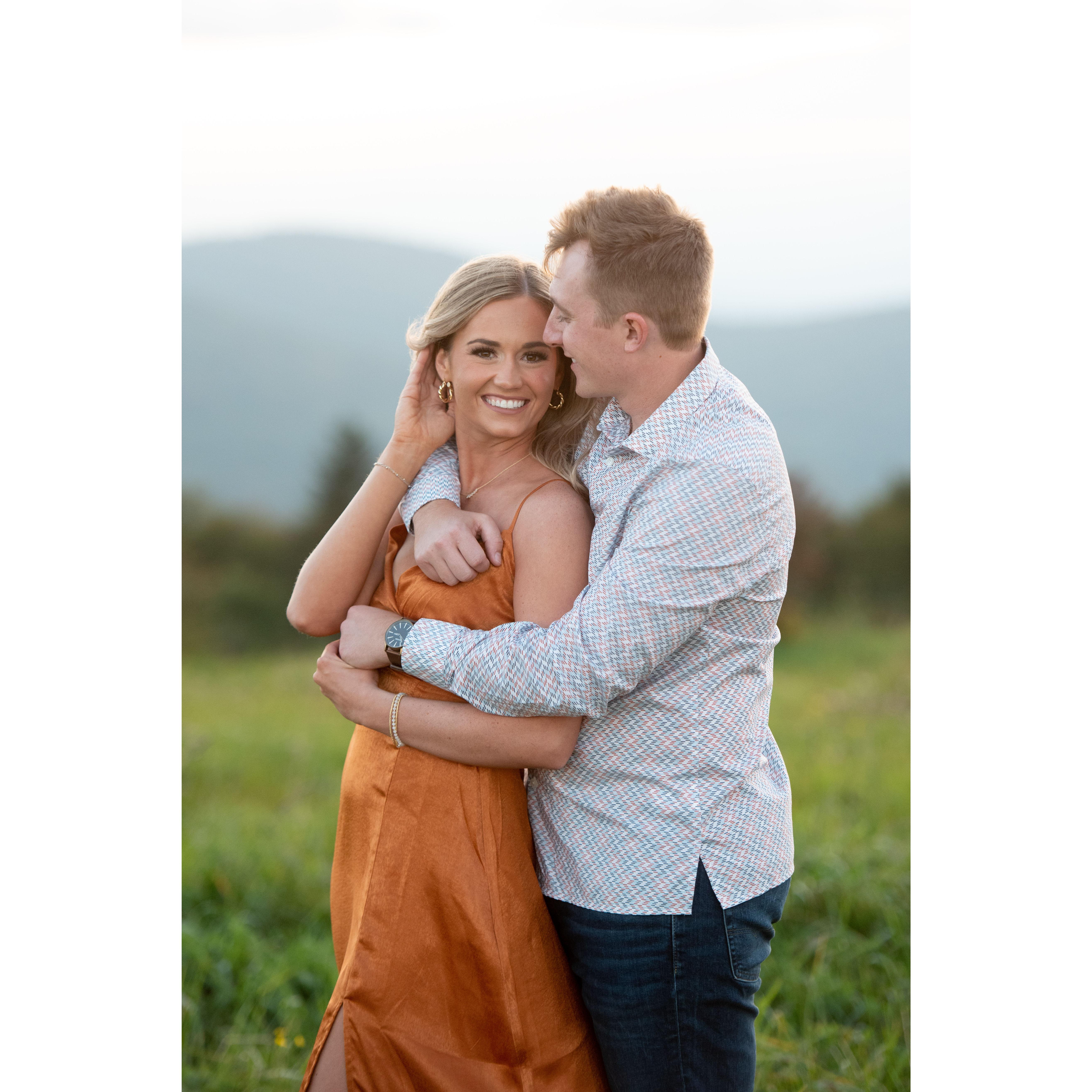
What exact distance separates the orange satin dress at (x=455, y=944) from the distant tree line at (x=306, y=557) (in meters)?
11.2

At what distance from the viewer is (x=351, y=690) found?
2268 millimetres

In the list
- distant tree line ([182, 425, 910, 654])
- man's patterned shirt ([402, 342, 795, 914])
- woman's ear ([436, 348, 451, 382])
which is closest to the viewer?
man's patterned shirt ([402, 342, 795, 914])

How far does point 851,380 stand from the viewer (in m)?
21.2

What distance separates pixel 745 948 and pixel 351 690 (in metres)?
1.00

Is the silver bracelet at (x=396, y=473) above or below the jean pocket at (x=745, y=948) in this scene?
above

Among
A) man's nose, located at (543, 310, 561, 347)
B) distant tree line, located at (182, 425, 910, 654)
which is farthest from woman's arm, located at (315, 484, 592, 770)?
distant tree line, located at (182, 425, 910, 654)

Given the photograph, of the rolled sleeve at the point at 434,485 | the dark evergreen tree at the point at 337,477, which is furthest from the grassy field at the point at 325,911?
the dark evergreen tree at the point at 337,477

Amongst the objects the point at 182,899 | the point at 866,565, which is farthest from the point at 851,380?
A: the point at 182,899

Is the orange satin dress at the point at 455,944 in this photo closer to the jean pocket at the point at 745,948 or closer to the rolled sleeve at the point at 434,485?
the rolled sleeve at the point at 434,485

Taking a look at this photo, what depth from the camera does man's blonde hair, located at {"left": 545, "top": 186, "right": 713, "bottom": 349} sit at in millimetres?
2111

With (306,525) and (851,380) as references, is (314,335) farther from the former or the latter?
(851,380)

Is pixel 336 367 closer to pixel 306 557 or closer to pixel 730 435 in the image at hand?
pixel 306 557

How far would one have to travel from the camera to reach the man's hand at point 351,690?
224 cm

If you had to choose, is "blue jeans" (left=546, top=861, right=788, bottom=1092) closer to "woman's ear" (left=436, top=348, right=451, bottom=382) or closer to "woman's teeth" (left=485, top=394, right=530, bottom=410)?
"woman's teeth" (left=485, top=394, right=530, bottom=410)
